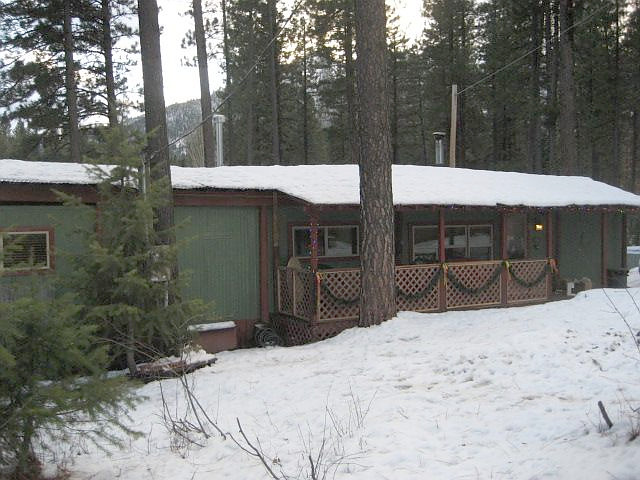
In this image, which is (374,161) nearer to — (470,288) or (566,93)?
(470,288)

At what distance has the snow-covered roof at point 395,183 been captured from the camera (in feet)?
30.0

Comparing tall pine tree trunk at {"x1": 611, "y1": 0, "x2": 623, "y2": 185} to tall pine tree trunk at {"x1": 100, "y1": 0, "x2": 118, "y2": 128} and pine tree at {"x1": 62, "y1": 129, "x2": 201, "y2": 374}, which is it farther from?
pine tree at {"x1": 62, "y1": 129, "x2": 201, "y2": 374}

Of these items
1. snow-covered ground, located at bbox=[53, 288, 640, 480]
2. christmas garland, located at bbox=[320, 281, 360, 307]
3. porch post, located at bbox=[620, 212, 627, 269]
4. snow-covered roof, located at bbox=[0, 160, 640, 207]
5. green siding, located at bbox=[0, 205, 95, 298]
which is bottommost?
snow-covered ground, located at bbox=[53, 288, 640, 480]

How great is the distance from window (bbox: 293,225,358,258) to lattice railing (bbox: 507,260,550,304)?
11.9 feet

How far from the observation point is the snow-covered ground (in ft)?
13.1

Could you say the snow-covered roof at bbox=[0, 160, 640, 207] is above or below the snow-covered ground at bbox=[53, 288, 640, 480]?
above

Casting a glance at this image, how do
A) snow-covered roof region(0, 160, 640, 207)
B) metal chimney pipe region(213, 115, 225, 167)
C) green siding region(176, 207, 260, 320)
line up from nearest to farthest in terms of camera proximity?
snow-covered roof region(0, 160, 640, 207) < green siding region(176, 207, 260, 320) < metal chimney pipe region(213, 115, 225, 167)

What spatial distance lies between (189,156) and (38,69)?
41.4 ft

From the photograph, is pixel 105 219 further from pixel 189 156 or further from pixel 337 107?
pixel 337 107

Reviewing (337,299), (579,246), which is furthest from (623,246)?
(337,299)

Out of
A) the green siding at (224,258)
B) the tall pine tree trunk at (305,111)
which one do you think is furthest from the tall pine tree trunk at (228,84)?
the green siding at (224,258)

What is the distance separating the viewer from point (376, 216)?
9297mm

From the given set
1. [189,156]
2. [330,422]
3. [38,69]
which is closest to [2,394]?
[330,422]

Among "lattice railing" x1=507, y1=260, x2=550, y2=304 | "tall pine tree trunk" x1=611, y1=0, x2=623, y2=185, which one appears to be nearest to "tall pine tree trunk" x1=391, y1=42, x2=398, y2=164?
"tall pine tree trunk" x1=611, y1=0, x2=623, y2=185
